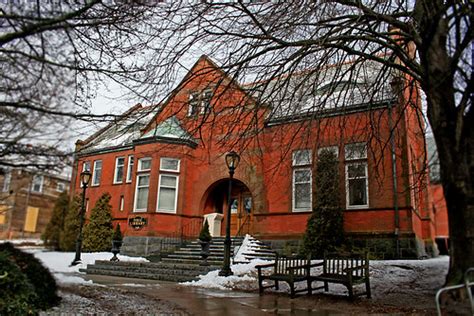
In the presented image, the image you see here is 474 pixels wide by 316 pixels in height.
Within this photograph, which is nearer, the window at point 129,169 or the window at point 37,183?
the window at point 37,183

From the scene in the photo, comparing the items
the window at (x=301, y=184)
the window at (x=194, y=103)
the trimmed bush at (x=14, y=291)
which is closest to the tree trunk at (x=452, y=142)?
the window at (x=194, y=103)

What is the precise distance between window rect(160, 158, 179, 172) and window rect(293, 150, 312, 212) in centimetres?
622

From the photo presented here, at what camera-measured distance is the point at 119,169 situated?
79.2 feet

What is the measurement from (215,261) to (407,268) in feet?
22.3

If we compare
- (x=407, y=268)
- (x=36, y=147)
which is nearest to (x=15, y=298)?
(x=36, y=147)

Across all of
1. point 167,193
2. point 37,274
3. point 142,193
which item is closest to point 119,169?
point 142,193

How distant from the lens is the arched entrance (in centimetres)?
1927

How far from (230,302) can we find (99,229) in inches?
600

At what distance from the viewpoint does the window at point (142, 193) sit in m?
20.0

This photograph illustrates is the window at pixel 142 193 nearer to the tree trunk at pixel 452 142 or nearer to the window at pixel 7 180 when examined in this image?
the window at pixel 7 180

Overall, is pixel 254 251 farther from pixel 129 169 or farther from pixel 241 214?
pixel 129 169

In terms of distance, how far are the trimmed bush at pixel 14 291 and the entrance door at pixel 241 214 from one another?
47.3 feet

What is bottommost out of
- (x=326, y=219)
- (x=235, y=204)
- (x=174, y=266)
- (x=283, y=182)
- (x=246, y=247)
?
(x=174, y=266)

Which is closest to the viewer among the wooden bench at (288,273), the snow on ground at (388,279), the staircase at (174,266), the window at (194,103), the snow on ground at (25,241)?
the snow on ground at (25,241)
